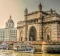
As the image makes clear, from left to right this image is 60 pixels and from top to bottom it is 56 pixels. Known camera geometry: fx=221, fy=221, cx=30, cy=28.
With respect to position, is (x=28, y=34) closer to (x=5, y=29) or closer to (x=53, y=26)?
(x=53, y=26)

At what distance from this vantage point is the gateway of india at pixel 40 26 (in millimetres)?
19422

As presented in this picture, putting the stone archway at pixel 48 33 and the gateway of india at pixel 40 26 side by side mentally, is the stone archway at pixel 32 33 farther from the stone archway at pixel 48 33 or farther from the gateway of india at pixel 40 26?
the stone archway at pixel 48 33

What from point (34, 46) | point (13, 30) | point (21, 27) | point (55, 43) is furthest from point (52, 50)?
point (13, 30)

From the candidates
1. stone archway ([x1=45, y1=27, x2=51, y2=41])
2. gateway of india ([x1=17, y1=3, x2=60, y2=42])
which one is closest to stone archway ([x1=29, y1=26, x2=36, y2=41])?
gateway of india ([x1=17, y1=3, x2=60, y2=42])

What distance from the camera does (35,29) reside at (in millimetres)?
21219

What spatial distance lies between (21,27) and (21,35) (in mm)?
872

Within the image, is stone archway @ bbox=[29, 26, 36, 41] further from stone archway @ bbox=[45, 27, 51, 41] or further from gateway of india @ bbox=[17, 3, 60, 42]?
stone archway @ bbox=[45, 27, 51, 41]

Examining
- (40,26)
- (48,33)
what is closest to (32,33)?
(40,26)

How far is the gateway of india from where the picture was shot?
63.7 ft

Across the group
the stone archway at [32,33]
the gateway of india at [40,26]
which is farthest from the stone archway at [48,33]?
the stone archway at [32,33]

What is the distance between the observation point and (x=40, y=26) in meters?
20.5

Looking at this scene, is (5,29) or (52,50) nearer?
(52,50)

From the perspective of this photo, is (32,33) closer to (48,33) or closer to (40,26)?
(40,26)

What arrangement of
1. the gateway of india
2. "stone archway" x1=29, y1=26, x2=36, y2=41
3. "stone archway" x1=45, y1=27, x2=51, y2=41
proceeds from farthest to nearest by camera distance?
"stone archway" x1=29, y1=26, x2=36, y2=41 → "stone archway" x1=45, y1=27, x2=51, y2=41 → the gateway of india
